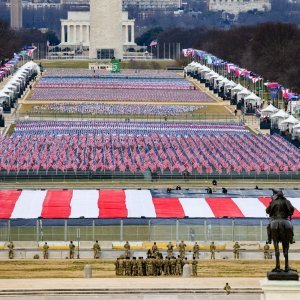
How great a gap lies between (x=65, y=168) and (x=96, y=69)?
340 ft

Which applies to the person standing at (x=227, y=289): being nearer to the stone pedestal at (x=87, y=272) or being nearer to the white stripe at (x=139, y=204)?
the stone pedestal at (x=87, y=272)

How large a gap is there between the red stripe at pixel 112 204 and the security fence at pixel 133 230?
5.56ft

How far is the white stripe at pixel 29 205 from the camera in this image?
5109 cm

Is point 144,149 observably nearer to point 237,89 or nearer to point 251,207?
point 251,207

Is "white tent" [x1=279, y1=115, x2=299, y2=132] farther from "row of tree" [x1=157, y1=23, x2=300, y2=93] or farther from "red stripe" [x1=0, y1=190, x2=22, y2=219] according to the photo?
"row of tree" [x1=157, y1=23, x2=300, y2=93]

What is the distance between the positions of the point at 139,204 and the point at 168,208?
1446mm

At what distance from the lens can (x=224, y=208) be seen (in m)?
53.0

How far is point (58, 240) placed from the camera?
48.1 metres

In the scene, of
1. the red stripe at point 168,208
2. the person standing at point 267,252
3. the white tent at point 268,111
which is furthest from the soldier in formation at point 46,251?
the white tent at point 268,111

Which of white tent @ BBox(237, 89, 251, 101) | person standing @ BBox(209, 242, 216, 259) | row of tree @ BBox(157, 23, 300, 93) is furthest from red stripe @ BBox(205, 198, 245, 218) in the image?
row of tree @ BBox(157, 23, 300, 93)

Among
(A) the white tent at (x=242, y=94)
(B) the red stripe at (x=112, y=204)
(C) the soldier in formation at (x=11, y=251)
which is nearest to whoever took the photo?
(C) the soldier in formation at (x=11, y=251)

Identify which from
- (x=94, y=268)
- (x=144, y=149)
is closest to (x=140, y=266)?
(x=94, y=268)

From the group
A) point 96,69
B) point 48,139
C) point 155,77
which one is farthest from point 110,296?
point 96,69

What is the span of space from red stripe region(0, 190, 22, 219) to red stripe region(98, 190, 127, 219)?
2.93 m
